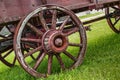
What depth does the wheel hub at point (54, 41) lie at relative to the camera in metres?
7.45

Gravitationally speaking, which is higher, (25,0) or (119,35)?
(25,0)

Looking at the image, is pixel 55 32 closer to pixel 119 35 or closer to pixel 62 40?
pixel 62 40

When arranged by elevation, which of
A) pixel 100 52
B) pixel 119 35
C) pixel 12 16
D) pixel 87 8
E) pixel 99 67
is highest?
pixel 12 16

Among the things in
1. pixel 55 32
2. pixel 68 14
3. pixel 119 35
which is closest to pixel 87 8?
pixel 68 14

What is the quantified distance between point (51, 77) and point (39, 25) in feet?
5.16

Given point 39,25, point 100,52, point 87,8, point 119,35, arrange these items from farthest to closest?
point 119,35, point 100,52, point 87,8, point 39,25

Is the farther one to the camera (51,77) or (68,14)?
(68,14)

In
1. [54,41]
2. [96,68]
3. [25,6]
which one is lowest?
[96,68]

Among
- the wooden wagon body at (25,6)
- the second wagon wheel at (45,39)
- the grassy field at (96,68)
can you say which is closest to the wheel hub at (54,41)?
the second wagon wheel at (45,39)

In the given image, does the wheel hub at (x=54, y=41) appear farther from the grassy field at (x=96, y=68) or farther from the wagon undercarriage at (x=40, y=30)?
the grassy field at (x=96, y=68)

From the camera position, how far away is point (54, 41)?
24.8 ft

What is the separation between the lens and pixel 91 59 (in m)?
8.99

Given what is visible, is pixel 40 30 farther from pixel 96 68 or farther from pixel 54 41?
pixel 96 68

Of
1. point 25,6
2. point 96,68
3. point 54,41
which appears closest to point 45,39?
point 54,41
